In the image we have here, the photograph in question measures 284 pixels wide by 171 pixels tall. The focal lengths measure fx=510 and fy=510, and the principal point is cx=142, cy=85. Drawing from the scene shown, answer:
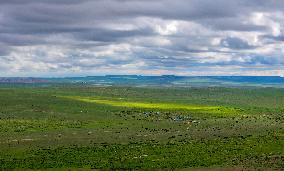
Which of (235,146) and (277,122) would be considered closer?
(235,146)

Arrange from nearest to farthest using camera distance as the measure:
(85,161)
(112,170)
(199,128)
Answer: (112,170) < (85,161) < (199,128)

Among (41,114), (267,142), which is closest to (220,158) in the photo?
(267,142)

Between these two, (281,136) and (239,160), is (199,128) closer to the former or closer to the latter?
(281,136)

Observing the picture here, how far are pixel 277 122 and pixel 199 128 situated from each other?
21336 mm

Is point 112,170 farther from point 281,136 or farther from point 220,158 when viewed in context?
point 281,136

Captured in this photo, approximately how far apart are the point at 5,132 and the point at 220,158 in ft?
127

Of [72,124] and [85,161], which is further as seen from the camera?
→ [72,124]

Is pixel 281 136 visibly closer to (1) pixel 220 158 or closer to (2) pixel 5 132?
(1) pixel 220 158

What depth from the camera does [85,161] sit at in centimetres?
5791

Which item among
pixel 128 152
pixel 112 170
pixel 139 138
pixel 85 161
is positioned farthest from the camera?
pixel 139 138

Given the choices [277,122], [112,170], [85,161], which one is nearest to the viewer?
[112,170]

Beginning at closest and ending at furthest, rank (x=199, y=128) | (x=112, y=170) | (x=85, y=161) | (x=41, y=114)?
(x=112, y=170) < (x=85, y=161) < (x=199, y=128) < (x=41, y=114)

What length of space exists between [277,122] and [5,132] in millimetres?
55136

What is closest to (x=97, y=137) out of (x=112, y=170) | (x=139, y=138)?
(x=139, y=138)
